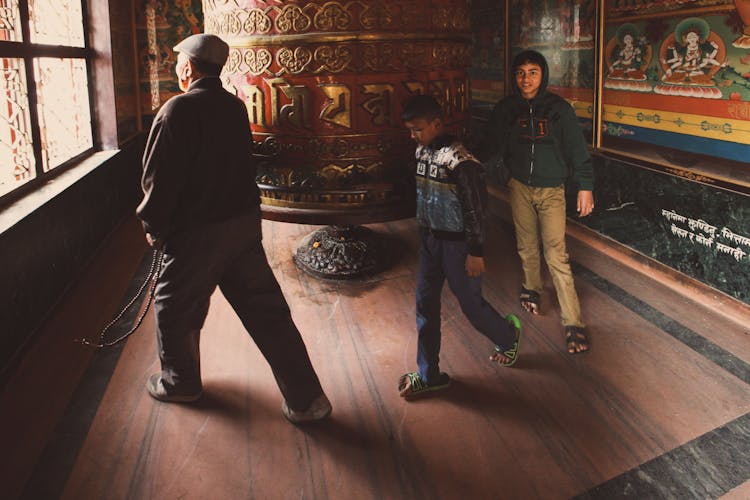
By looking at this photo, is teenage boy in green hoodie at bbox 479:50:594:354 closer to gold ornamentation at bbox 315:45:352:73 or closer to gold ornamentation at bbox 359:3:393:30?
gold ornamentation at bbox 359:3:393:30

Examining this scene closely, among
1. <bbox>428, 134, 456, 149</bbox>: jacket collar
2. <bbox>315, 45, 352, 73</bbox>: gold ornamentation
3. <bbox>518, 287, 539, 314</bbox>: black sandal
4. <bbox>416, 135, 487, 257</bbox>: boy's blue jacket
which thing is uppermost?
<bbox>315, 45, 352, 73</bbox>: gold ornamentation

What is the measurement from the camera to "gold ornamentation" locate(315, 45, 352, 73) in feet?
11.0

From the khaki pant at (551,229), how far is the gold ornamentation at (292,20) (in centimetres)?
155

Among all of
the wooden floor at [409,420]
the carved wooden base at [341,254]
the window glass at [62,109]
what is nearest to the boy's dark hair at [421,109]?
the wooden floor at [409,420]

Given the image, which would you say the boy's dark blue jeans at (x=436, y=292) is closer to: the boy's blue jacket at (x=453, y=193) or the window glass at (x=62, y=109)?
the boy's blue jacket at (x=453, y=193)

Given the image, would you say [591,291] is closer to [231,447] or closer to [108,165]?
[231,447]

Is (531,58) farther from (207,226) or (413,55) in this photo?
(207,226)

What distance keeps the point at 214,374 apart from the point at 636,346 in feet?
7.57

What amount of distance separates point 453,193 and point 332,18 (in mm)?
1369

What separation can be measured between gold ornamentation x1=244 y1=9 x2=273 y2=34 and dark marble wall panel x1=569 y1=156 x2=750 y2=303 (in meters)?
2.78

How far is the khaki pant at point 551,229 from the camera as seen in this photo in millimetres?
3424

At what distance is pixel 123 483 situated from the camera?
2.25 metres

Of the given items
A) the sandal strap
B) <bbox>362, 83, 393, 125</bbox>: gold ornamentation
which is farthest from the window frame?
the sandal strap

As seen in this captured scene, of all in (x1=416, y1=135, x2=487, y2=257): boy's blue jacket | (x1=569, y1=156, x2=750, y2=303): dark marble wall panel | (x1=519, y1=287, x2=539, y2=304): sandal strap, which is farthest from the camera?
(x1=519, y1=287, x2=539, y2=304): sandal strap
